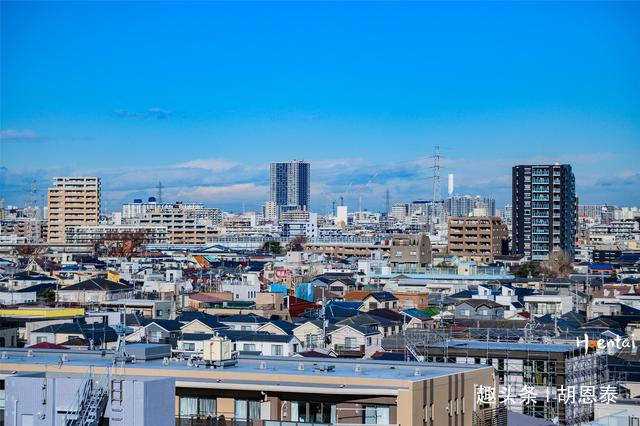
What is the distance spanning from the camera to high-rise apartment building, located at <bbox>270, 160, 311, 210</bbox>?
148 m

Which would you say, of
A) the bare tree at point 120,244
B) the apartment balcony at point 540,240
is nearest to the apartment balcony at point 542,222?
the apartment balcony at point 540,240

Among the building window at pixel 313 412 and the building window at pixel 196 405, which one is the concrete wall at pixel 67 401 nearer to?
the building window at pixel 196 405

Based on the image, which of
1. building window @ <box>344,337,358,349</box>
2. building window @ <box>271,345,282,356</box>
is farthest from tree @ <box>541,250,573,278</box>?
building window @ <box>271,345,282,356</box>

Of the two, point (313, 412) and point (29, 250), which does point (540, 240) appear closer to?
point (29, 250)

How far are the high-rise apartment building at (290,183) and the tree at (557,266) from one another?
101205 mm

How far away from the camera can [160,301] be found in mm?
22516

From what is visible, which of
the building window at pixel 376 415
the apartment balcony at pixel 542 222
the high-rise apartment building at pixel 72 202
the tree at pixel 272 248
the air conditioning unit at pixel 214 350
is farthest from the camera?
the high-rise apartment building at pixel 72 202

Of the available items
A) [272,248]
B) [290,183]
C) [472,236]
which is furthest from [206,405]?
[290,183]

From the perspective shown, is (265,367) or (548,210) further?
(548,210)

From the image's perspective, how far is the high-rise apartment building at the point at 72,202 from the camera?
232 feet

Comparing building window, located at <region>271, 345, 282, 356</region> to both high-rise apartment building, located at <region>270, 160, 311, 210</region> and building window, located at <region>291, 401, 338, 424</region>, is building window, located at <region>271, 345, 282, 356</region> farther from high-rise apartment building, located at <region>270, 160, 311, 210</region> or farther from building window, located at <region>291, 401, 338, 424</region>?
high-rise apartment building, located at <region>270, 160, 311, 210</region>

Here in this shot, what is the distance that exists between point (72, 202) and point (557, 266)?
3629 centimetres

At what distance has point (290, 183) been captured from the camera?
14875 cm

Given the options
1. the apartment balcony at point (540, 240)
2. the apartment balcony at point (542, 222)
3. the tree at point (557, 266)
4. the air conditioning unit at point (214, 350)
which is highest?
the apartment balcony at point (542, 222)
